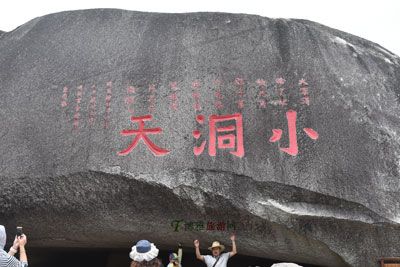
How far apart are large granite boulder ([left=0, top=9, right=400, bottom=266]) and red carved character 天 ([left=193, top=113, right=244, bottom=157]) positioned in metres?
0.01

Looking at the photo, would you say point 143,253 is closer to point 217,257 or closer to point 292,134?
point 217,257

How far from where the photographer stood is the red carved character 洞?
14.2 ft

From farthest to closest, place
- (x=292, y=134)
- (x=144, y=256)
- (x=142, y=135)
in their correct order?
1. (x=142, y=135)
2. (x=292, y=134)
3. (x=144, y=256)

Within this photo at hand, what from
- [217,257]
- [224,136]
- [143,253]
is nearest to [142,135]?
[224,136]

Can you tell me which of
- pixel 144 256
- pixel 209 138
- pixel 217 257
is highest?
pixel 209 138

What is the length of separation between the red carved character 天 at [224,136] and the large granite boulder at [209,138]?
1cm

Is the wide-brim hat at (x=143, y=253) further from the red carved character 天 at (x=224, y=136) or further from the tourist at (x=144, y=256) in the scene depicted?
the red carved character 天 at (x=224, y=136)

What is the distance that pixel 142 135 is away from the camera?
442 cm

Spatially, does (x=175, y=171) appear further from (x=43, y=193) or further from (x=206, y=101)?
(x=43, y=193)

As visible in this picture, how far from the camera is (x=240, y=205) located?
4.05 metres

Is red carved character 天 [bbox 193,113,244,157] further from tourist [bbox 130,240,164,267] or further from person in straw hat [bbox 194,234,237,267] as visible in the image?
tourist [bbox 130,240,164,267]

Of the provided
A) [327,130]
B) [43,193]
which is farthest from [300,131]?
[43,193]

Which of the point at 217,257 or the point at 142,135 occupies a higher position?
the point at 142,135

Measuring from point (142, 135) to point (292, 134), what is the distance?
57.1 inches
